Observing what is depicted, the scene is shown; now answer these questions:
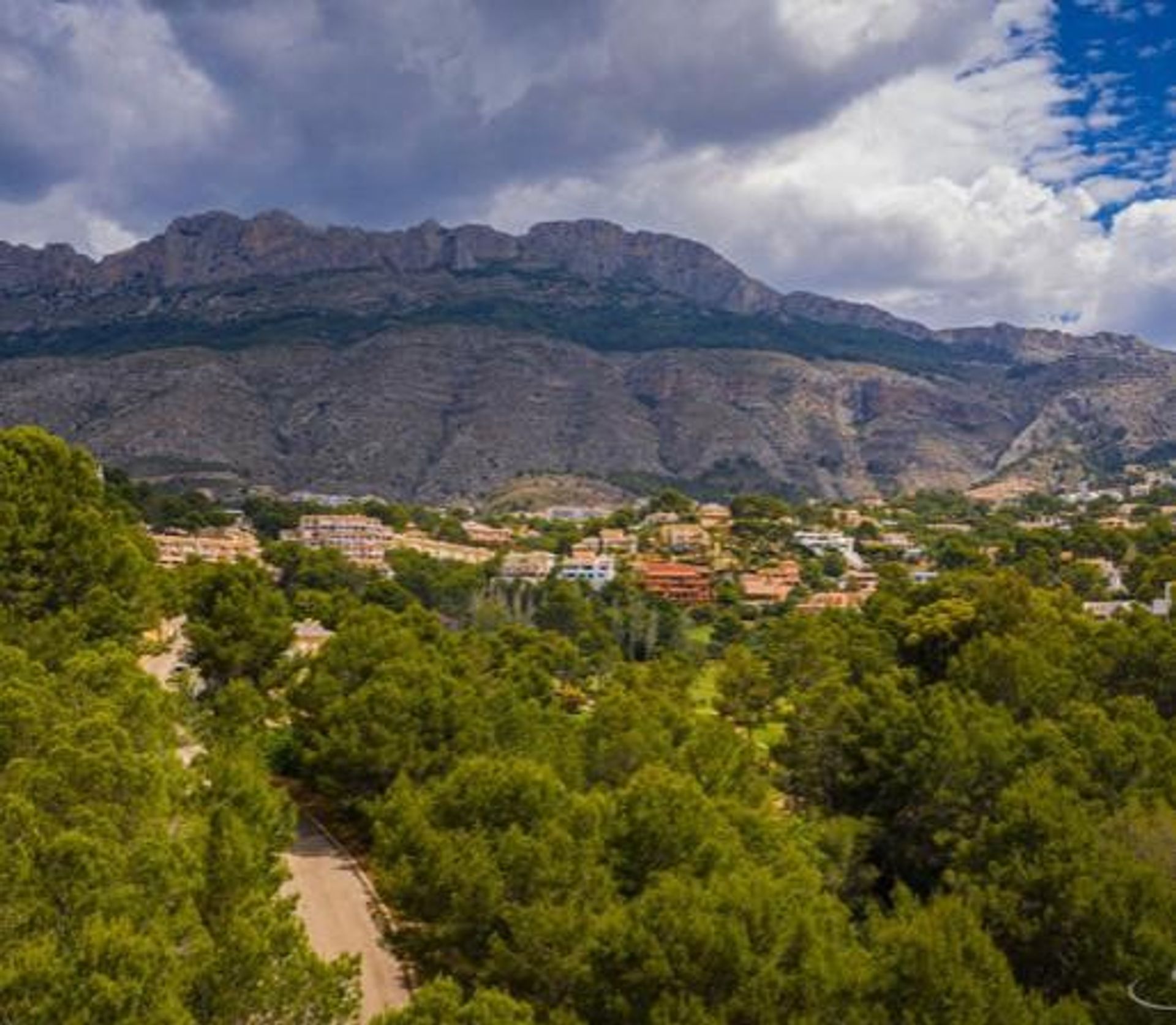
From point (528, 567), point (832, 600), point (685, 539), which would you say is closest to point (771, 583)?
point (832, 600)

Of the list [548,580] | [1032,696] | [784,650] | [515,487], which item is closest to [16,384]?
[515,487]

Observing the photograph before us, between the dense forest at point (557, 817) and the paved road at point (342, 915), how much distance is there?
0.82m

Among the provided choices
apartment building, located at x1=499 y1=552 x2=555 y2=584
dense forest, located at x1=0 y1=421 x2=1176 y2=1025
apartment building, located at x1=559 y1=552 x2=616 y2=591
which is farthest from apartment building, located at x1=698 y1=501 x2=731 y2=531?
dense forest, located at x1=0 y1=421 x2=1176 y2=1025

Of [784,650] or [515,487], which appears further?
[515,487]

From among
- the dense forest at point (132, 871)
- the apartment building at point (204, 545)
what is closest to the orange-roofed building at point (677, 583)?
the apartment building at point (204, 545)

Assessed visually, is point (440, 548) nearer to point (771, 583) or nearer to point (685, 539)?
point (685, 539)

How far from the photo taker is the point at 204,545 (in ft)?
280

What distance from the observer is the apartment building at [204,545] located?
81475mm

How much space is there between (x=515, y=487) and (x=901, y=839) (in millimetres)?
143287

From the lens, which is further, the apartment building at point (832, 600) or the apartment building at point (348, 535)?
the apartment building at point (348, 535)

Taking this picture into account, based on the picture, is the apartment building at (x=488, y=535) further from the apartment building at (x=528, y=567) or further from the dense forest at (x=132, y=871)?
the dense forest at (x=132, y=871)

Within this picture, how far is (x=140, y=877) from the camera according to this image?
42.9ft

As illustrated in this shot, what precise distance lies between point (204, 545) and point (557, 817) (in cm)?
7228

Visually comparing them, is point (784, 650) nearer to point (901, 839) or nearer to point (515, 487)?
point (901, 839)
